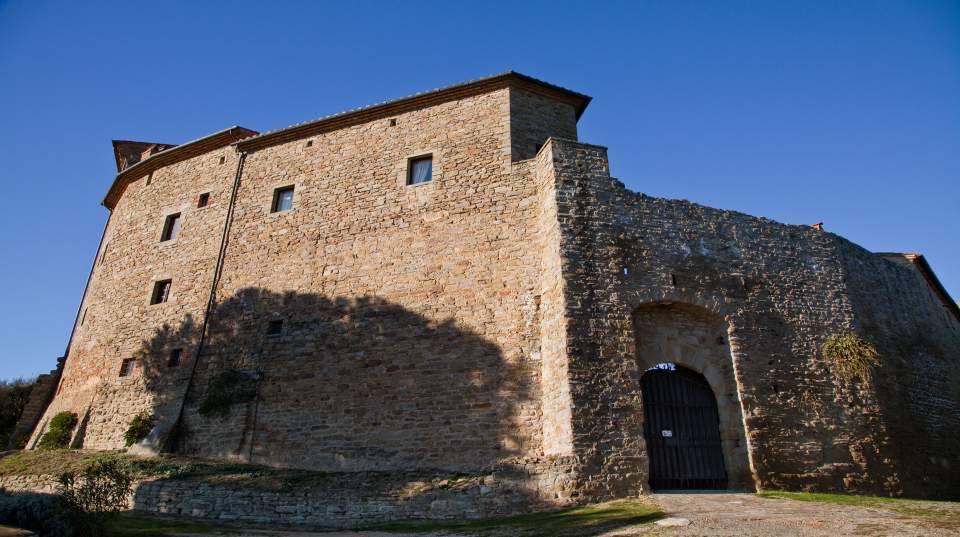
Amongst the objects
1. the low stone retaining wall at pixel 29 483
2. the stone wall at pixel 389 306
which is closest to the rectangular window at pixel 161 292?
the stone wall at pixel 389 306

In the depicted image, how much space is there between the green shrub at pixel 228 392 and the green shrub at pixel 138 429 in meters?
1.54

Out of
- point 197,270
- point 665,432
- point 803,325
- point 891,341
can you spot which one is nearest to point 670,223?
point 803,325

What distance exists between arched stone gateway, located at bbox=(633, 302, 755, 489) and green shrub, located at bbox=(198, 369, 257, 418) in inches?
371

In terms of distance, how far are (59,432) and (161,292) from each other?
15.2ft

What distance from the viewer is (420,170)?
15.7 meters

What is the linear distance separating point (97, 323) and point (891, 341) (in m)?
23.4

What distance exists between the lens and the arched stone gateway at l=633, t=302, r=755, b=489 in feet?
38.1

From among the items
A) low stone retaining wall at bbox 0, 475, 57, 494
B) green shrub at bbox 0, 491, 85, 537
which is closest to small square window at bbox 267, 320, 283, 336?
low stone retaining wall at bbox 0, 475, 57, 494

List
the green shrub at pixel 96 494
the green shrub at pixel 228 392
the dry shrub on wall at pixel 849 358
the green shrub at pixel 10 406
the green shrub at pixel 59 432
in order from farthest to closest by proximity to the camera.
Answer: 1. the green shrub at pixel 10 406
2. the green shrub at pixel 59 432
3. the green shrub at pixel 228 392
4. the dry shrub on wall at pixel 849 358
5. the green shrub at pixel 96 494

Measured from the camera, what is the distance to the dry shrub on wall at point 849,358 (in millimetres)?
12789

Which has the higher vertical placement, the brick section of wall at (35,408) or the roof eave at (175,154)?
the roof eave at (175,154)

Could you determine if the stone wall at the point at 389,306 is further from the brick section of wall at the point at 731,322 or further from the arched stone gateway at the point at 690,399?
the arched stone gateway at the point at 690,399

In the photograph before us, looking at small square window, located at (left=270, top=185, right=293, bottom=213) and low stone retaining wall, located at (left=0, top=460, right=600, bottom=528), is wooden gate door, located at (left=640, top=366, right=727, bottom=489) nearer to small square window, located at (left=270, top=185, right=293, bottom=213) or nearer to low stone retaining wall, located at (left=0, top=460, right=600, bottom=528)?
low stone retaining wall, located at (left=0, top=460, right=600, bottom=528)

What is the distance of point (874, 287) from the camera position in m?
16.1
